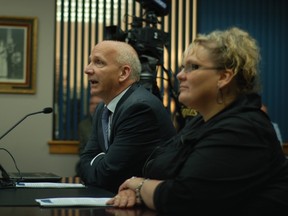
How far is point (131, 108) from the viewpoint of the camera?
252cm

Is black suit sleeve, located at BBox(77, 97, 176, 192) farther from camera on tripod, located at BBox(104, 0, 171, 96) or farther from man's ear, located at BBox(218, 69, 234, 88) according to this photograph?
camera on tripod, located at BBox(104, 0, 171, 96)

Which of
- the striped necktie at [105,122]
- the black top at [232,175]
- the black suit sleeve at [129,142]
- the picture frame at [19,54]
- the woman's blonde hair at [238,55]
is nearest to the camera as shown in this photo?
the black top at [232,175]

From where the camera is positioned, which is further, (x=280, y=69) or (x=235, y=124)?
(x=280, y=69)

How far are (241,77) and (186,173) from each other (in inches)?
14.9

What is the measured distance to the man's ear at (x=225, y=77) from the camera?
69.9 inches

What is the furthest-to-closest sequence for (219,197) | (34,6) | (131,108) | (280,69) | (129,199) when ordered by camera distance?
1. (280,69)
2. (34,6)
3. (131,108)
4. (129,199)
5. (219,197)

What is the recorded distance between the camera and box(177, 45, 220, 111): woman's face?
1808mm

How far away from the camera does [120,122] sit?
8.30 ft

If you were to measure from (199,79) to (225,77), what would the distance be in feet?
0.27

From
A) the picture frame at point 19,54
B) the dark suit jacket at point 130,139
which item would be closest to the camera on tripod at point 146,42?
the dark suit jacket at point 130,139

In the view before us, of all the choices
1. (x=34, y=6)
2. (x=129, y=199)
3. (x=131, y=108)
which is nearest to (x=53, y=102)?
(x=34, y=6)

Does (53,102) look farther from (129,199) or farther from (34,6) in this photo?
(129,199)

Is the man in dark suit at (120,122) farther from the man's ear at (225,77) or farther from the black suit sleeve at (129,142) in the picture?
the man's ear at (225,77)

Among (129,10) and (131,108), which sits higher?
(129,10)
